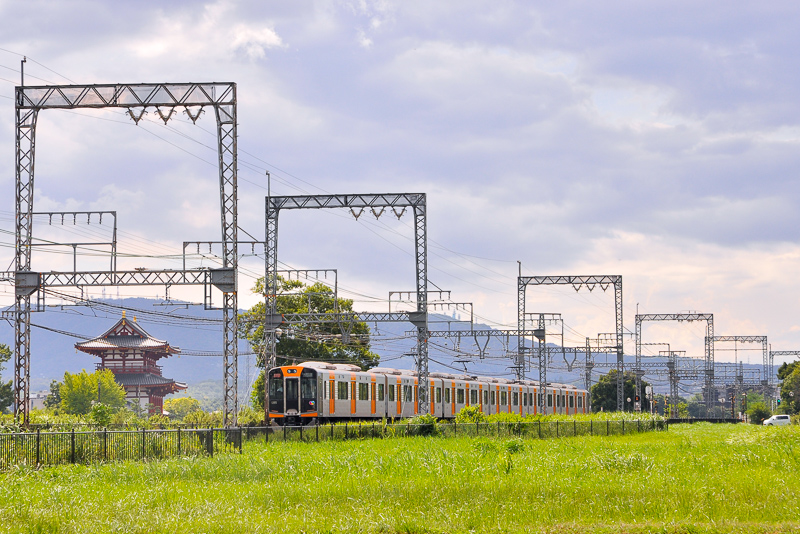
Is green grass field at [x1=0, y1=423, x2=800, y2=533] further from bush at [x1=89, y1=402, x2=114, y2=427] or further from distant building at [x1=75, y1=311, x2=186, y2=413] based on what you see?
distant building at [x1=75, y1=311, x2=186, y2=413]

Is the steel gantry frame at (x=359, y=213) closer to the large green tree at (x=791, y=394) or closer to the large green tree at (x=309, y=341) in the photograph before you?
the large green tree at (x=309, y=341)

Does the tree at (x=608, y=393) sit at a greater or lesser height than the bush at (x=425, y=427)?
lesser

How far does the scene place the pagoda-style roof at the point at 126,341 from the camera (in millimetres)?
124494

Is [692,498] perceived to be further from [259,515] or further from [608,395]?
[608,395]

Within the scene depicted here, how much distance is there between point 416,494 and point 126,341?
116 m

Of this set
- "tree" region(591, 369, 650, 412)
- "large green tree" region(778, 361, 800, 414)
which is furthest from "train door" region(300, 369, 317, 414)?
"tree" region(591, 369, 650, 412)

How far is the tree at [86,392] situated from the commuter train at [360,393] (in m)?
59.6

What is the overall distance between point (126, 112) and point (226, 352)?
35.3 feet

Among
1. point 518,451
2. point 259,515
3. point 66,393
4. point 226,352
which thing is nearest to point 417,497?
point 259,515

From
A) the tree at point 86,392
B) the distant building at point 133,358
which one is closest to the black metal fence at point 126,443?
the tree at point 86,392

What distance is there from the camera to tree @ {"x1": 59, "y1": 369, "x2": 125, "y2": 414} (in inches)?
4186

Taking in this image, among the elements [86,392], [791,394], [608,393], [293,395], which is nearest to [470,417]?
[293,395]

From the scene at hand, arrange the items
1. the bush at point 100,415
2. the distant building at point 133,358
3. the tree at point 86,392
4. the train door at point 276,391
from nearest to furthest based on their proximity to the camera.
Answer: the bush at point 100,415, the train door at point 276,391, the tree at point 86,392, the distant building at point 133,358

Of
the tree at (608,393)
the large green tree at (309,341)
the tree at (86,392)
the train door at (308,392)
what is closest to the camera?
the train door at (308,392)
